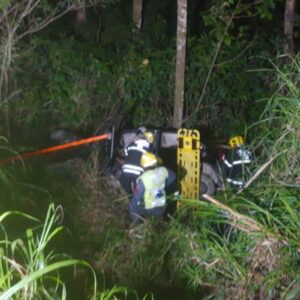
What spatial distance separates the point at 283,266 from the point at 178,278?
1.46 metres

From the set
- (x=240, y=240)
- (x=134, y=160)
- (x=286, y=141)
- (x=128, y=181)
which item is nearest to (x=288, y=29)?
(x=134, y=160)

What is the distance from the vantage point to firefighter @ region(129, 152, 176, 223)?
6.02 meters

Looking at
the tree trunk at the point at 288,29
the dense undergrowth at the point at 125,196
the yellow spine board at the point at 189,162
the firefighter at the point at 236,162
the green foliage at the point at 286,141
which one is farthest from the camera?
the tree trunk at the point at 288,29

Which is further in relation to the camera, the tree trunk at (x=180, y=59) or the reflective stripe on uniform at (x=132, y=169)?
the tree trunk at (x=180, y=59)

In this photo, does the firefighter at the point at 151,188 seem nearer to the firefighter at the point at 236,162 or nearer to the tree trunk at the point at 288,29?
the firefighter at the point at 236,162

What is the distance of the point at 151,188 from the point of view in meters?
6.04

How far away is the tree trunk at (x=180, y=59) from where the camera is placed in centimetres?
716

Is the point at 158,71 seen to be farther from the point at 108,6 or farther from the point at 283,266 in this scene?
the point at 283,266

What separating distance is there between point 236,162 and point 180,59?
1875 mm

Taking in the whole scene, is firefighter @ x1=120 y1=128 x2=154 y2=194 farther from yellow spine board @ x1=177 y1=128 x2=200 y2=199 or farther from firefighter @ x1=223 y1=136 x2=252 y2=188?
firefighter @ x1=223 y1=136 x2=252 y2=188

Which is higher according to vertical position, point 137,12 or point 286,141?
point 137,12

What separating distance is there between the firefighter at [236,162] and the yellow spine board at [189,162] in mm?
401

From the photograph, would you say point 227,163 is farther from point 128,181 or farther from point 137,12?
point 137,12

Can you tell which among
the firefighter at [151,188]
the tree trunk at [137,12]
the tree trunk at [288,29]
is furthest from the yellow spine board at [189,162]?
the tree trunk at [137,12]
